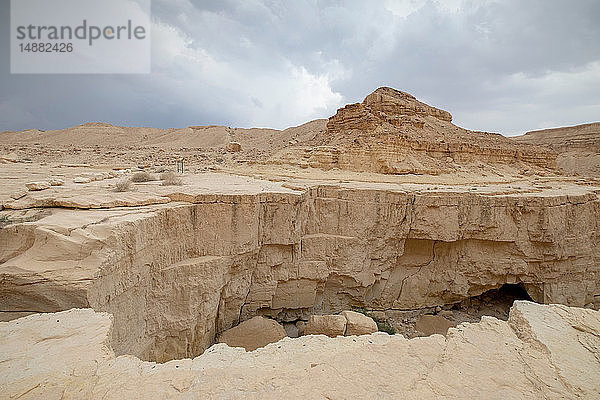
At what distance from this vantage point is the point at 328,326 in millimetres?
6055

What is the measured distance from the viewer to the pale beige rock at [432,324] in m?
8.02

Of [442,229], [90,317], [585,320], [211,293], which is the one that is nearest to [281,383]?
[90,317]

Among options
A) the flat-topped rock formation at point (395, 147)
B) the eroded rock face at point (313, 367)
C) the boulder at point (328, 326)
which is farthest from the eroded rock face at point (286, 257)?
the flat-topped rock formation at point (395, 147)

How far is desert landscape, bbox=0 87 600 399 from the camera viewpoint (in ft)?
7.04

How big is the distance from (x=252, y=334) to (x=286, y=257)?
1859 millimetres

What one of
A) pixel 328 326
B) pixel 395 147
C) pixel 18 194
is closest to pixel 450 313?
pixel 328 326

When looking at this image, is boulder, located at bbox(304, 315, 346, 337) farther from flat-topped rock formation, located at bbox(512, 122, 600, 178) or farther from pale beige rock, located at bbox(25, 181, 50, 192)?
flat-topped rock formation, located at bbox(512, 122, 600, 178)

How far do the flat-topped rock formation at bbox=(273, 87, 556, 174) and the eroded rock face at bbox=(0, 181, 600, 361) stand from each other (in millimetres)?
4706

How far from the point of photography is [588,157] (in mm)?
26891

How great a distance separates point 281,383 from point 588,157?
3671cm

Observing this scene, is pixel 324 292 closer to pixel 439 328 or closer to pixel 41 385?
pixel 439 328

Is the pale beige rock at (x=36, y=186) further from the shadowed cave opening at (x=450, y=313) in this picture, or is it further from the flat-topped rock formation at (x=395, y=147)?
the flat-topped rock formation at (x=395, y=147)

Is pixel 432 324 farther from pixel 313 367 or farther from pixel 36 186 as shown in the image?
pixel 36 186

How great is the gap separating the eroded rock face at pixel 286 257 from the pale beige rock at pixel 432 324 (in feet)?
1.49
